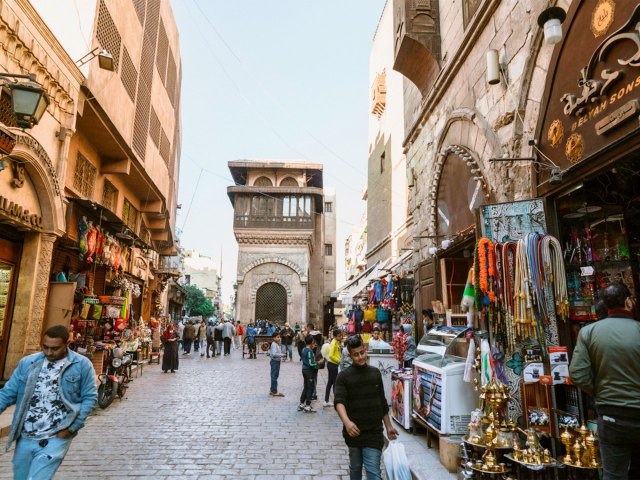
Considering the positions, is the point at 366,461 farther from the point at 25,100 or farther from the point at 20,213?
the point at 20,213

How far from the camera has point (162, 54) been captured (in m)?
15.1

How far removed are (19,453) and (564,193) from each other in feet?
16.8

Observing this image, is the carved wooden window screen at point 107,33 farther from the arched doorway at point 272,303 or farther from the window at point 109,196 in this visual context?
the arched doorway at point 272,303

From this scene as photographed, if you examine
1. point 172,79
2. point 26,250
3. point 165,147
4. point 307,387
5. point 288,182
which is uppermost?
point 288,182

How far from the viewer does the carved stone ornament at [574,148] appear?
13.0 ft

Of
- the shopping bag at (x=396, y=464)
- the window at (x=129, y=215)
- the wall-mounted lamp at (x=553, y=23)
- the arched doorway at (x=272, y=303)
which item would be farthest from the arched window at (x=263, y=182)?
the shopping bag at (x=396, y=464)

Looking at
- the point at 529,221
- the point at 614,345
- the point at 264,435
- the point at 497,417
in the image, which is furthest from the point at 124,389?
the point at 614,345

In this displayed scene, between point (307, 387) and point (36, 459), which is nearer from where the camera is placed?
point (36, 459)

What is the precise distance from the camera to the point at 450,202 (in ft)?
25.8

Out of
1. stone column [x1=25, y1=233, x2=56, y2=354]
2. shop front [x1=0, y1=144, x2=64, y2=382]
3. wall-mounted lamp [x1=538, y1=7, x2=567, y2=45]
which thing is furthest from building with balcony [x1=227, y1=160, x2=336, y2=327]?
wall-mounted lamp [x1=538, y1=7, x2=567, y2=45]

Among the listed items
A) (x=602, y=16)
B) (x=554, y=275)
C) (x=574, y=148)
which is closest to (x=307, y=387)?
(x=554, y=275)

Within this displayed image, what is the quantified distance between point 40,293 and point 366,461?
22.5ft

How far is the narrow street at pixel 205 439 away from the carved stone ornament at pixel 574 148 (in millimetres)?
3872

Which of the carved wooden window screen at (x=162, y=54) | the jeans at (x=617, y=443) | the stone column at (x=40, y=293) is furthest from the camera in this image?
the carved wooden window screen at (x=162, y=54)
